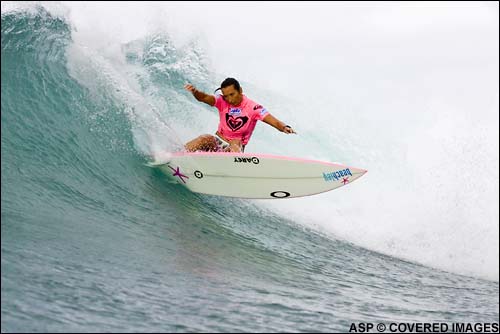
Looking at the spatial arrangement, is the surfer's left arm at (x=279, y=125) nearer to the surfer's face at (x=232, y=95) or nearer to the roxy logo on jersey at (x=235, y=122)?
the roxy logo on jersey at (x=235, y=122)

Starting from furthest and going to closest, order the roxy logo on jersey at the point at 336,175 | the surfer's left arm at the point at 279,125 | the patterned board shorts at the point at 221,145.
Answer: the patterned board shorts at the point at 221,145 → the roxy logo on jersey at the point at 336,175 → the surfer's left arm at the point at 279,125

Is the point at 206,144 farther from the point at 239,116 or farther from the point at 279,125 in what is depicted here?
the point at 279,125

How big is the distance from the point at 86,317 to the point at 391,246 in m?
7.74

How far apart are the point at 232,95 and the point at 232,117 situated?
40cm

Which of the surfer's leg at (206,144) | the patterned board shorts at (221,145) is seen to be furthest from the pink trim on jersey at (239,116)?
the surfer's leg at (206,144)

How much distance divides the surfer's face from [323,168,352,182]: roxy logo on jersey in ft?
5.67

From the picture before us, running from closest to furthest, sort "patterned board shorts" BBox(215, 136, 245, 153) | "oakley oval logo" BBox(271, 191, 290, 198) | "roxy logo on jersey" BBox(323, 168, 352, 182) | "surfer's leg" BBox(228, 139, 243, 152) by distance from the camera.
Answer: "roxy logo on jersey" BBox(323, 168, 352, 182)
"surfer's leg" BBox(228, 139, 243, 152)
"patterned board shorts" BBox(215, 136, 245, 153)
"oakley oval logo" BBox(271, 191, 290, 198)

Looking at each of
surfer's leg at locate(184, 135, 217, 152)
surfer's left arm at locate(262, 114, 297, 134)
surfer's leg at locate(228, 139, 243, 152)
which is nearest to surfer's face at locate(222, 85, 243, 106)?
surfer's left arm at locate(262, 114, 297, 134)

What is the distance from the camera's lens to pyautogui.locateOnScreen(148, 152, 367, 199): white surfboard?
31.9ft

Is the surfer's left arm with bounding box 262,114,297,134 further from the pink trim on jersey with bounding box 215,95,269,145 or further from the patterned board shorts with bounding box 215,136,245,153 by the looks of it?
the patterned board shorts with bounding box 215,136,245,153

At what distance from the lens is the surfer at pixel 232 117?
9461mm

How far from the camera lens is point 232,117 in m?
9.72

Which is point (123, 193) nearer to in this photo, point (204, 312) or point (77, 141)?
Result: point (77, 141)

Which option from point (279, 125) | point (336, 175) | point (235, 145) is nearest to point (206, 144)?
point (235, 145)
